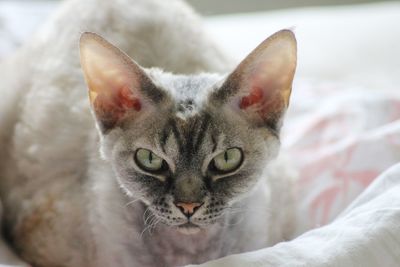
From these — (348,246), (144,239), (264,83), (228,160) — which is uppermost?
(264,83)

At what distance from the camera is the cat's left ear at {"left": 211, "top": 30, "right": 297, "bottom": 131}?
1.10m

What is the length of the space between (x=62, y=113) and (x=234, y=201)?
1.86 ft

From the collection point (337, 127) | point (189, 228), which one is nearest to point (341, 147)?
point (337, 127)

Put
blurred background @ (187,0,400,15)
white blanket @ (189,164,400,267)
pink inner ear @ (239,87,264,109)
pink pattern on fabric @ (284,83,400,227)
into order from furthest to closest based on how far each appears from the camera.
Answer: blurred background @ (187,0,400,15) → pink pattern on fabric @ (284,83,400,227) → pink inner ear @ (239,87,264,109) → white blanket @ (189,164,400,267)

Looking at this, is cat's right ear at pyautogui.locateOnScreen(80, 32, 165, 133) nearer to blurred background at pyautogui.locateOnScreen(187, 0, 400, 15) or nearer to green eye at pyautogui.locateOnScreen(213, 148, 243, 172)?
green eye at pyautogui.locateOnScreen(213, 148, 243, 172)

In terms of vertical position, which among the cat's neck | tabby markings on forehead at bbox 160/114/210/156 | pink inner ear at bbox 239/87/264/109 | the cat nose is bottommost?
the cat's neck

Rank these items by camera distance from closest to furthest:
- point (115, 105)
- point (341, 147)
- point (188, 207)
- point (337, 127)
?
point (188, 207)
point (115, 105)
point (341, 147)
point (337, 127)

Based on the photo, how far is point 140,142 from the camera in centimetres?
113

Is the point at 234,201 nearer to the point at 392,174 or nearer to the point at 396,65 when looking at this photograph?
the point at 392,174

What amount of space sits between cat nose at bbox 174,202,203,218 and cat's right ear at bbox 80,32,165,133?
0.19 m

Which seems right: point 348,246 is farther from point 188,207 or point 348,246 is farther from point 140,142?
point 140,142

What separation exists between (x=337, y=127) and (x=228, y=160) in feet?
2.44

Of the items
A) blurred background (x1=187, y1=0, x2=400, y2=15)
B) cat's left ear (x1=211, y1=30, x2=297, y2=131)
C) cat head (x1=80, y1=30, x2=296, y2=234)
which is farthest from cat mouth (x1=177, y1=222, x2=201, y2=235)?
blurred background (x1=187, y1=0, x2=400, y2=15)

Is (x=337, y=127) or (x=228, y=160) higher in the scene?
(x=228, y=160)
